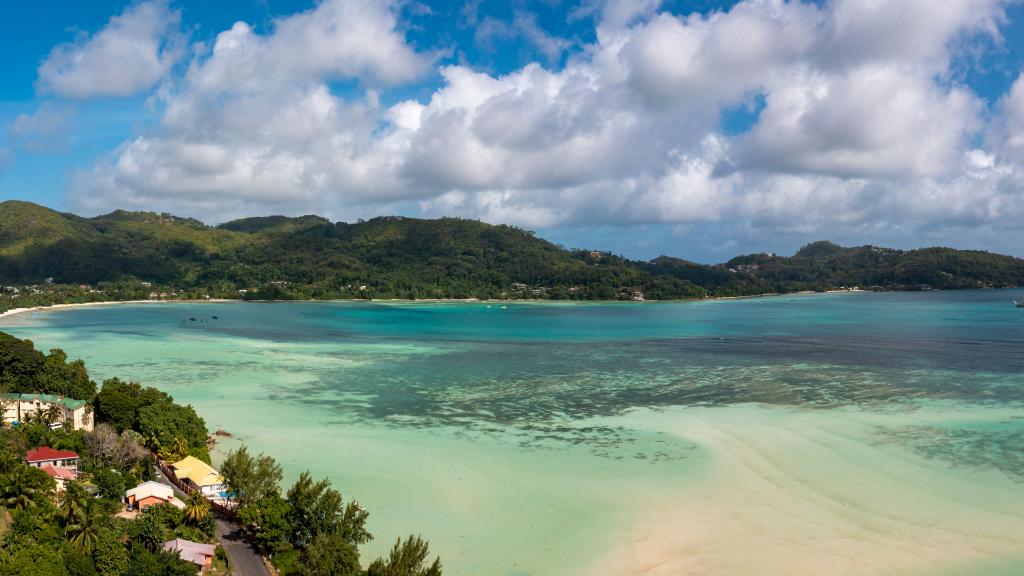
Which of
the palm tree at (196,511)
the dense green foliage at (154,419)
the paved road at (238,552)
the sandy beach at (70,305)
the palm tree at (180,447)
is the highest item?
the sandy beach at (70,305)

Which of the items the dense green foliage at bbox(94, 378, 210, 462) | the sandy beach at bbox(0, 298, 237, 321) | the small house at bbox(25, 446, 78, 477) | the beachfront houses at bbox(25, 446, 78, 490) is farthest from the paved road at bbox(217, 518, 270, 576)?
the sandy beach at bbox(0, 298, 237, 321)

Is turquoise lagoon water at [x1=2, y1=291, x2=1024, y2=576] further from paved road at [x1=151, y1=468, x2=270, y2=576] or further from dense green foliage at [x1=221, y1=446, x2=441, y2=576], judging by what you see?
paved road at [x1=151, y1=468, x2=270, y2=576]

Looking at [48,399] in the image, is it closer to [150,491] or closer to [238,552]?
[150,491]

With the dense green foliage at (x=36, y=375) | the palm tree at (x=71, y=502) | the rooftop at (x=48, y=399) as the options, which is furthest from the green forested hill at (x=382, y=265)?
the palm tree at (x=71, y=502)

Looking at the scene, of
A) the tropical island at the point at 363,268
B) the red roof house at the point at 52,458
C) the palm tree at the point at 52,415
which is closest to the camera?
the red roof house at the point at 52,458

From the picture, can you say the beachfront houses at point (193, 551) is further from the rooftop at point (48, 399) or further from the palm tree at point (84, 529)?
the rooftop at point (48, 399)

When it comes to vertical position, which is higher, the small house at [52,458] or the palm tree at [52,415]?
the palm tree at [52,415]
